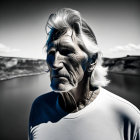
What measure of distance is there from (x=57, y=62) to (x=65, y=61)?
0.03 meters

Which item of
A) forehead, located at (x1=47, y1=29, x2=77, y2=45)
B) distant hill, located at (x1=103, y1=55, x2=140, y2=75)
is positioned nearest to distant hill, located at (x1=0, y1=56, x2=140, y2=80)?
distant hill, located at (x1=103, y1=55, x2=140, y2=75)

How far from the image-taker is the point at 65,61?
57cm

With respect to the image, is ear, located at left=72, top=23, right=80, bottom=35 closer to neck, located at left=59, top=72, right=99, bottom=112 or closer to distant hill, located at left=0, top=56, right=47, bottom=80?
neck, located at left=59, top=72, right=99, bottom=112

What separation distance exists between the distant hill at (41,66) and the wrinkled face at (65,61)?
0.68m

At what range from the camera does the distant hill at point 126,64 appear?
1596 mm

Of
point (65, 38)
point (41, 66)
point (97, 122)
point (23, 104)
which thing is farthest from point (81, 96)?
point (23, 104)

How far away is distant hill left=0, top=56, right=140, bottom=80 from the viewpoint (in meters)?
1.60

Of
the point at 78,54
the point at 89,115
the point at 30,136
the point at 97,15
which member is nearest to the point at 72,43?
the point at 78,54

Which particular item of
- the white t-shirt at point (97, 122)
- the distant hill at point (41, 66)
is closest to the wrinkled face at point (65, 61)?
the white t-shirt at point (97, 122)

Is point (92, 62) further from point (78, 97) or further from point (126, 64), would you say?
point (126, 64)

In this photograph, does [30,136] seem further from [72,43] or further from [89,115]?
[72,43]

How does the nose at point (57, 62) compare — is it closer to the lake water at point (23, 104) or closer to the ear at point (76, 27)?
the ear at point (76, 27)

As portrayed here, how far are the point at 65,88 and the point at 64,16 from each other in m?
0.29

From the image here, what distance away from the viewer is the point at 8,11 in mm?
1674
